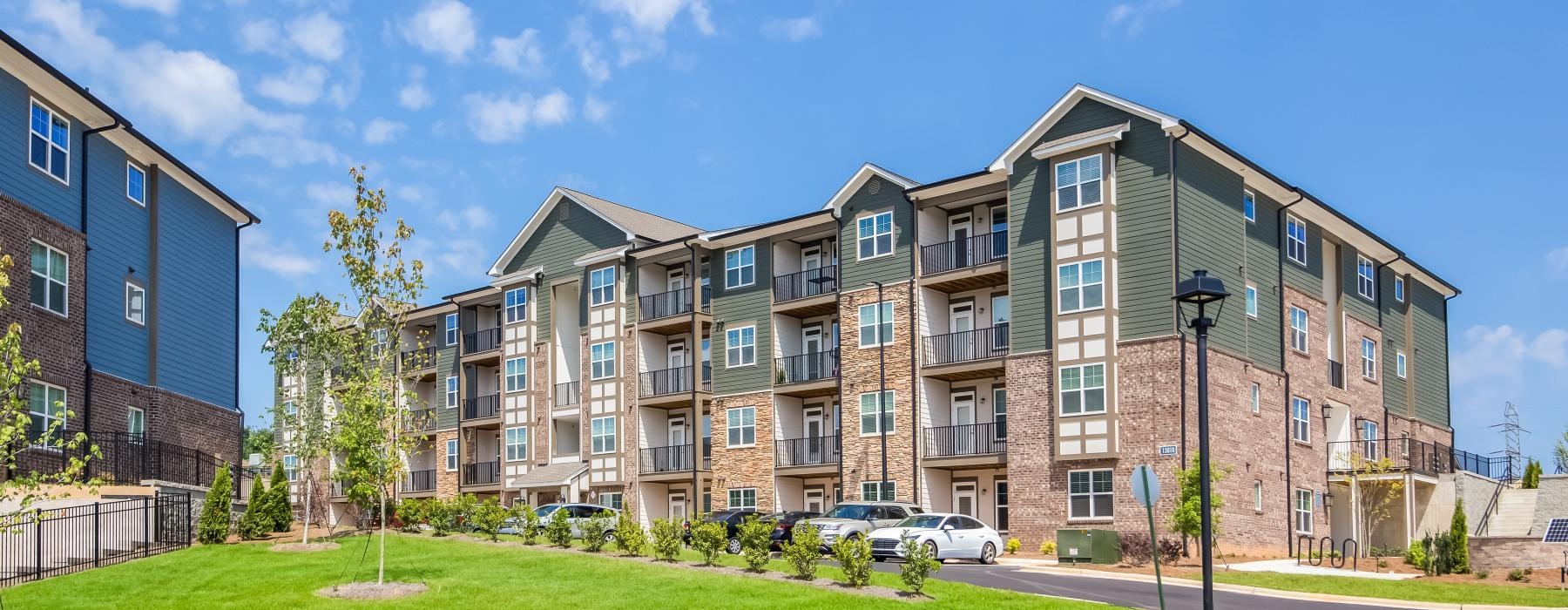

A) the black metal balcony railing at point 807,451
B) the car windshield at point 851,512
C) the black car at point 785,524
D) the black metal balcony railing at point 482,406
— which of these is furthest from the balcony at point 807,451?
the black metal balcony railing at point 482,406

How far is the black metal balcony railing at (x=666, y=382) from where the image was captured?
165 feet

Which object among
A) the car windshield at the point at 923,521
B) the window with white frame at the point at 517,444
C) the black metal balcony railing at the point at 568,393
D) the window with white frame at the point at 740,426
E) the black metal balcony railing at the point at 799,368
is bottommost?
the car windshield at the point at 923,521

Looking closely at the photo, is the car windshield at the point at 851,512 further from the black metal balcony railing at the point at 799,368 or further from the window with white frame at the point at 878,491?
the black metal balcony railing at the point at 799,368

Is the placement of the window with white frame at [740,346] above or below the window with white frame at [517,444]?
above

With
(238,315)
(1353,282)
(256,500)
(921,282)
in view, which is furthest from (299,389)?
(1353,282)

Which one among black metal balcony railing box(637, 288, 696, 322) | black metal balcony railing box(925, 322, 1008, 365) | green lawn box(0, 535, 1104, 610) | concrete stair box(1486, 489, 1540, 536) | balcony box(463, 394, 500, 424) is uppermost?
black metal balcony railing box(637, 288, 696, 322)

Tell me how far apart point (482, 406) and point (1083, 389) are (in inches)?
1167

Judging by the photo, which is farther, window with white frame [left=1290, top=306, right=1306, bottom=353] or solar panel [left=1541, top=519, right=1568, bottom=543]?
window with white frame [left=1290, top=306, right=1306, bottom=353]

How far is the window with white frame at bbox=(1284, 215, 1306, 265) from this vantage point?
142 feet

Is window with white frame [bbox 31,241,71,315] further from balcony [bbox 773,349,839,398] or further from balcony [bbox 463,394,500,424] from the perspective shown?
balcony [bbox 463,394,500,424]

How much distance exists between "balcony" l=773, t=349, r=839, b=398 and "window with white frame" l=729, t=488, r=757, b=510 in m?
3.56

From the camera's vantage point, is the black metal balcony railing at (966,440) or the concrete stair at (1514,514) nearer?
the black metal balcony railing at (966,440)

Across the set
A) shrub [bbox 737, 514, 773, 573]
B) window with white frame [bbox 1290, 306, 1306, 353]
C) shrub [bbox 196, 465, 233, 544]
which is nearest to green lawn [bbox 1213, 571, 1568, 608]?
shrub [bbox 737, 514, 773, 573]

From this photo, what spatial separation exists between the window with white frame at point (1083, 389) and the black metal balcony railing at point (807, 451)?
9.22 metres
